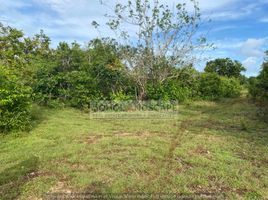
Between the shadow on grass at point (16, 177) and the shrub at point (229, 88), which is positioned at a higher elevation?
the shrub at point (229, 88)

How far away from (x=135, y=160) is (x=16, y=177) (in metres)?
1.66

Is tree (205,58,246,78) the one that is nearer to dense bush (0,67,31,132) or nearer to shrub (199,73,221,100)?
shrub (199,73,221,100)

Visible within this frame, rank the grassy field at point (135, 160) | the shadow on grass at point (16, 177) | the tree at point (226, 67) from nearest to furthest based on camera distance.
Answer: the shadow on grass at point (16, 177), the grassy field at point (135, 160), the tree at point (226, 67)

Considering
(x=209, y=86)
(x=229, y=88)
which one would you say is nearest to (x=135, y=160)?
(x=209, y=86)

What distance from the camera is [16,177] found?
11.0 ft

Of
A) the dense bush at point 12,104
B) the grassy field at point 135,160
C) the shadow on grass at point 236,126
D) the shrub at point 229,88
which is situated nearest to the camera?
the grassy field at point 135,160

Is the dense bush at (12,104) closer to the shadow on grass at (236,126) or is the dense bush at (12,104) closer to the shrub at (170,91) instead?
the shadow on grass at (236,126)

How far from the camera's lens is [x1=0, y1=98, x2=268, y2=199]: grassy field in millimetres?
3096

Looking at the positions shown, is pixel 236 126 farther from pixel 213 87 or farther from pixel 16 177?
→ pixel 213 87

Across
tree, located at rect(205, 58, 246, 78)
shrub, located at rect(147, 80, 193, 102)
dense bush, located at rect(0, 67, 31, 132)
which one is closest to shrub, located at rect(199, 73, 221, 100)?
shrub, located at rect(147, 80, 193, 102)

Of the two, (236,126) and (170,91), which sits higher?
(170,91)

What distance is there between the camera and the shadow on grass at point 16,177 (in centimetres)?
296

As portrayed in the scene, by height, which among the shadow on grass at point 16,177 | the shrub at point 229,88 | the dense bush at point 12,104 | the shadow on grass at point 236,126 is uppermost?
the shrub at point 229,88

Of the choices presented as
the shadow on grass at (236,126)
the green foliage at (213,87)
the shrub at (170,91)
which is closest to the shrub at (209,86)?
the green foliage at (213,87)
